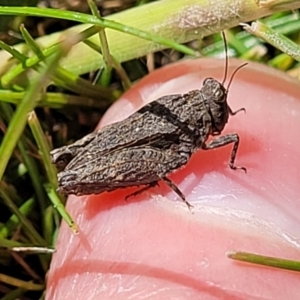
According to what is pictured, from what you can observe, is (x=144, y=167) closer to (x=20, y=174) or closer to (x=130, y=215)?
(x=130, y=215)

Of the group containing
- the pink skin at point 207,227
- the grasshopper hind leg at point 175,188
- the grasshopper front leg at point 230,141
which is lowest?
the pink skin at point 207,227

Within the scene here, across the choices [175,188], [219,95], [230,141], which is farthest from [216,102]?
[175,188]

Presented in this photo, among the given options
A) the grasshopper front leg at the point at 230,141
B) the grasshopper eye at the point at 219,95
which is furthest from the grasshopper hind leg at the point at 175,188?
the grasshopper eye at the point at 219,95

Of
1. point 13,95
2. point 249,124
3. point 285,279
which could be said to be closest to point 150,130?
point 249,124

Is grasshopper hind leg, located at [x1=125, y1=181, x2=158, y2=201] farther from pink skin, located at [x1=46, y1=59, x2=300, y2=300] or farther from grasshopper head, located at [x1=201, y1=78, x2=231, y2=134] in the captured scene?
grasshopper head, located at [x1=201, y1=78, x2=231, y2=134]

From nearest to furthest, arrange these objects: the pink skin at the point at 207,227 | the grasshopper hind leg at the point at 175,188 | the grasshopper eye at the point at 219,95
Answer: the pink skin at the point at 207,227 → the grasshopper hind leg at the point at 175,188 → the grasshopper eye at the point at 219,95

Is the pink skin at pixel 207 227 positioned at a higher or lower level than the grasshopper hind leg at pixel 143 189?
lower

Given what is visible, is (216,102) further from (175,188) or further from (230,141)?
(175,188)

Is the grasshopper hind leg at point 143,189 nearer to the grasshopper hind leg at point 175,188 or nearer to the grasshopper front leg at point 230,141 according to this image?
the grasshopper hind leg at point 175,188

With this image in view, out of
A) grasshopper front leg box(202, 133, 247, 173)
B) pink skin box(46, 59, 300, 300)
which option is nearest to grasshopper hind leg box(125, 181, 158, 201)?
pink skin box(46, 59, 300, 300)

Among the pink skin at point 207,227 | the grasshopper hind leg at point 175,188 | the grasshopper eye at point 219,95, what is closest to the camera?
the pink skin at point 207,227
